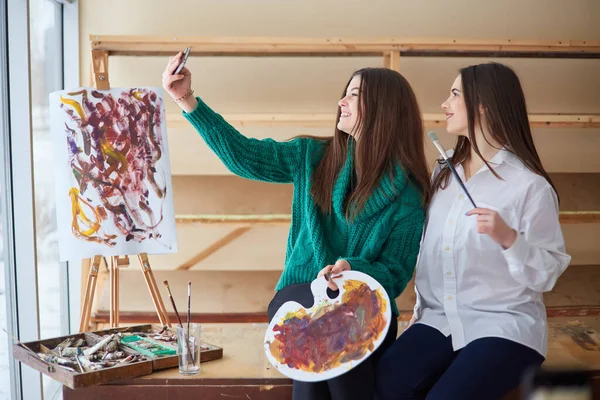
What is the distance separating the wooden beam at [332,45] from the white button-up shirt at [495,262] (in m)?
1.30

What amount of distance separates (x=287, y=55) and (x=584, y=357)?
211 cm

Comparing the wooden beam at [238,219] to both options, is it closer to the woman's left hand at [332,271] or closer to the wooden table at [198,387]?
the wooden table at [198,387]

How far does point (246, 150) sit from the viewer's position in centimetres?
204

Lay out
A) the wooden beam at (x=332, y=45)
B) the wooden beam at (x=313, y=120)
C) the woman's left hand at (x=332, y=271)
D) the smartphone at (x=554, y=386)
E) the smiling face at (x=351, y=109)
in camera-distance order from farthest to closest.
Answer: the wooden beam at (x=313, y=120) → the wooden beam at (x=332, y=45) → the smiling face at (x=351, y=109) → the woman's left hand at (x=332, y=271) → the smartphone at (x=554, y=386)

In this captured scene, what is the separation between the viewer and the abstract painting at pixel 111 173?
7.51 ft

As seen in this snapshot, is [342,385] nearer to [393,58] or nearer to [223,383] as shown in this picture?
[223,383]

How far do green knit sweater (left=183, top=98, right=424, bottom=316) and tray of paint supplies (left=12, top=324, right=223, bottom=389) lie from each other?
0.46 m

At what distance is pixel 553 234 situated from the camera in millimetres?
1750

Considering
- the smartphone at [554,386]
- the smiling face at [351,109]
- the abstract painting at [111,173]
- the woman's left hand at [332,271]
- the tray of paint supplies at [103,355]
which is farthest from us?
the abstract painting at [111,173]

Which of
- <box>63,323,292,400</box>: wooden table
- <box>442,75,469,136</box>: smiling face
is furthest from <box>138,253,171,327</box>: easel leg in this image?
<box>442,75,469,136</box>: smiling face

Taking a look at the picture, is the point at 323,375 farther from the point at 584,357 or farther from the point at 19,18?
the point at 19,18

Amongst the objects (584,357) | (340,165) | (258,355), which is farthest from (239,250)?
(584,357)

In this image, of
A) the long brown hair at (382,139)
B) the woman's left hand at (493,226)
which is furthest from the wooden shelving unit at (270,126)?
the woman's left hand at (493,226)

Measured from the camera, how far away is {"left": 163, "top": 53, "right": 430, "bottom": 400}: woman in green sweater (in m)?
1.91
